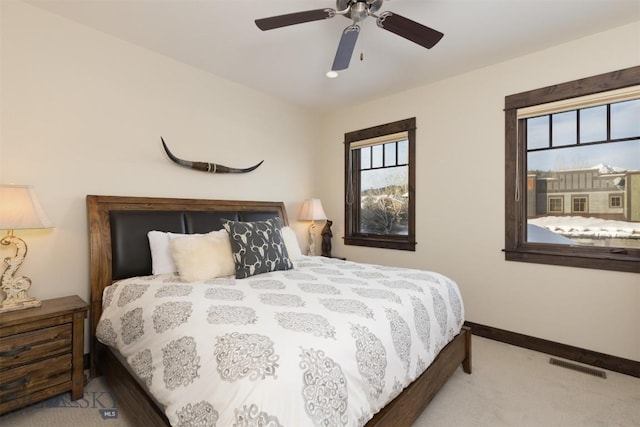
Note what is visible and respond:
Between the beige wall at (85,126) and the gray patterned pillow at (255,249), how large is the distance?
3.24 ft

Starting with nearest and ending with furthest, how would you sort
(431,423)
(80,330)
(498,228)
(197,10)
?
(431,423), (80,330), (197,10), (498,228)

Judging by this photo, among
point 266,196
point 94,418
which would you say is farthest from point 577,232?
point 94,418

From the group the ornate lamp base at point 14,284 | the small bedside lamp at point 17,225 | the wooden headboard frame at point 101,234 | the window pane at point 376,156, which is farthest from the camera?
the window pane at point 376,156

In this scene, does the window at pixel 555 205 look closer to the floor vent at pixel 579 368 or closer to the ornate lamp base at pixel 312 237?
the floor vent at pixel 579 368

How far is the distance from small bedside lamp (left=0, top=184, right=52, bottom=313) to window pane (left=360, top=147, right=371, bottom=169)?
11.1ft

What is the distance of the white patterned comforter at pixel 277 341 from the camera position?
1029mm

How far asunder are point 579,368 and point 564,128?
6.75 feet

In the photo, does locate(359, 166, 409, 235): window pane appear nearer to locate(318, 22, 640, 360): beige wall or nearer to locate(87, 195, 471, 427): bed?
locate(318, 22, 640, 360): beige wall

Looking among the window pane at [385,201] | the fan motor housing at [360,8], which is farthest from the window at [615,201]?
the fan motor housing at [360,8]

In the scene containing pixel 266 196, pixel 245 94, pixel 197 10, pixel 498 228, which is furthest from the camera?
pixel 266 196

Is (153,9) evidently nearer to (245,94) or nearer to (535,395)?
(245,94)

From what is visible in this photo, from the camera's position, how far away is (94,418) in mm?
1805

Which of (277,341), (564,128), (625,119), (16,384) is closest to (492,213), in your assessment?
(564,128)

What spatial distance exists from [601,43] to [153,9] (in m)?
3.55
